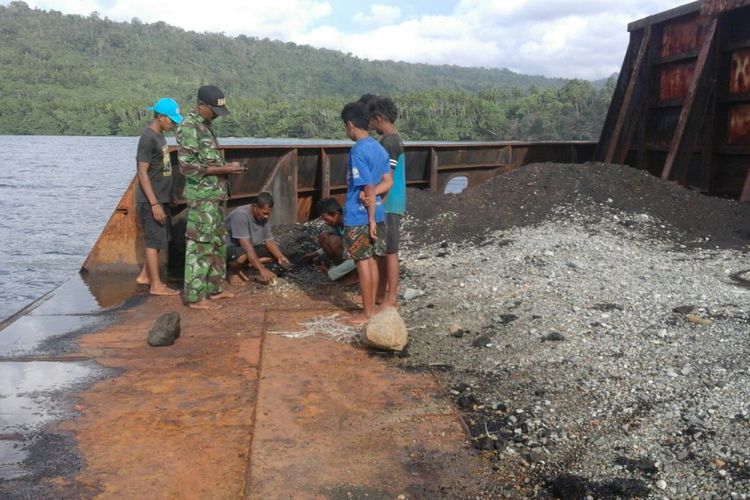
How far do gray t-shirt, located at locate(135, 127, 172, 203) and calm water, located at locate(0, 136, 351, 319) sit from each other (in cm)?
311

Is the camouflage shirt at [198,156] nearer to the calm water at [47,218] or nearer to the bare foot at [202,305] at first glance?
the bare foot at [202,305]

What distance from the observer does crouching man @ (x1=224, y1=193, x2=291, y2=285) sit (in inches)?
265

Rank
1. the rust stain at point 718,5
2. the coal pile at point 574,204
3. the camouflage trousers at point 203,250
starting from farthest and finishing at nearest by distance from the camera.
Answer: the rust stain at point 718,5
the coal pile at point 574,204
the camouflage trousers at point 203,250

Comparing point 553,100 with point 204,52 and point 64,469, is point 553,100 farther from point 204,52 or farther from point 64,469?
point 204,52

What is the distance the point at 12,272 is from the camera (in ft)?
39.2

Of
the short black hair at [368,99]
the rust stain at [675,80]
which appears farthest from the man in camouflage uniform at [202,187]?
the rust stain at [675,80]

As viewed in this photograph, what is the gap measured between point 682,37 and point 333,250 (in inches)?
271

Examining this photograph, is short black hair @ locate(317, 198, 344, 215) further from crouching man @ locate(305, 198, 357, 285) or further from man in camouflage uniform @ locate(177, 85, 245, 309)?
man in camouflage uniform @ locate(177, 85, 245, 309)

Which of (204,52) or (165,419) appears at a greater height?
(204,52)

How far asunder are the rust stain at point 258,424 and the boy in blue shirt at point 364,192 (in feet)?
2.29

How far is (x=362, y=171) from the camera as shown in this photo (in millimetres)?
5176

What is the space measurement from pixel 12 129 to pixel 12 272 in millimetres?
90969

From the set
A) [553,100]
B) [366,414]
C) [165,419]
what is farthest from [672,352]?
[553,100]

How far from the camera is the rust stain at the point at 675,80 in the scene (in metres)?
10.7
